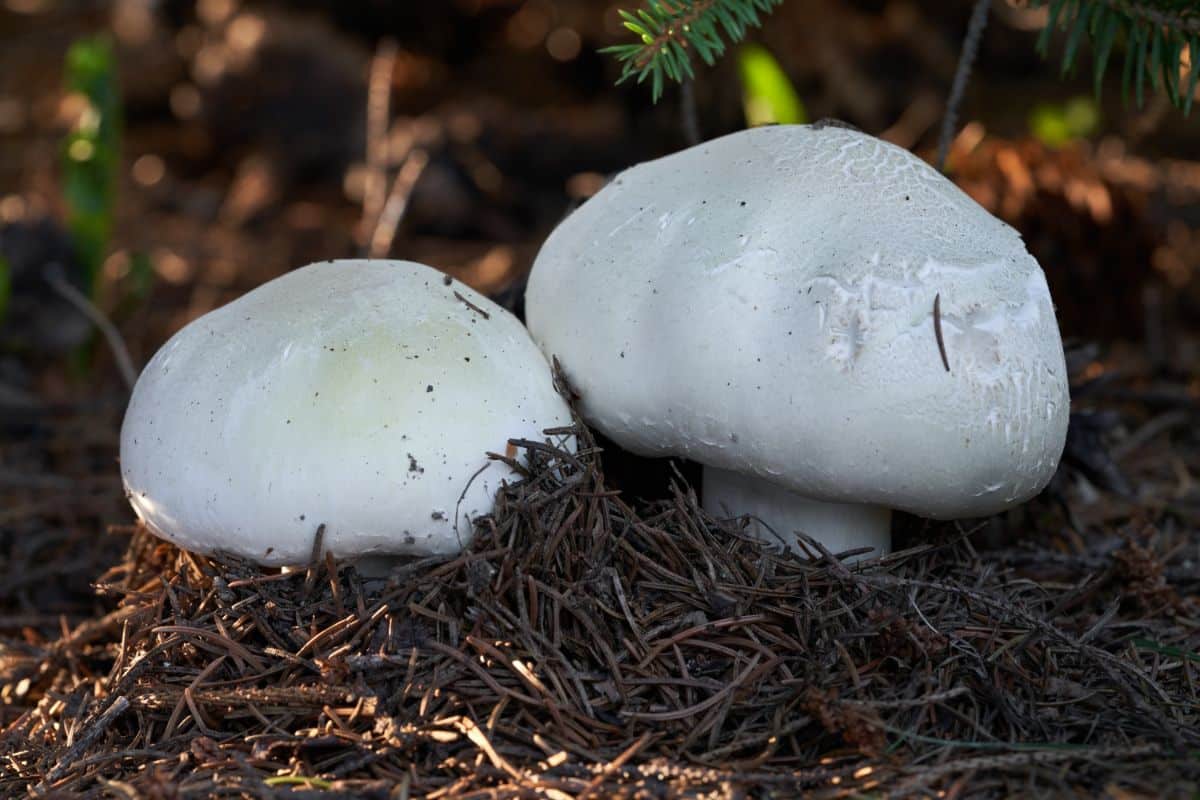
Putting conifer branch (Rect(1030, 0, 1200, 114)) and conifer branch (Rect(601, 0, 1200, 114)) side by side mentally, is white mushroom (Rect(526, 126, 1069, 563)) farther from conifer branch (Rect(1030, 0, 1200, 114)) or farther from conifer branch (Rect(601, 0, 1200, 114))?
conifer branch (Rect(1030, 0, 1200, 114))

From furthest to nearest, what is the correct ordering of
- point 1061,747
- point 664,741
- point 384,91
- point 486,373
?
point 384,91, point 486,373, point 664,741, point 1061,747

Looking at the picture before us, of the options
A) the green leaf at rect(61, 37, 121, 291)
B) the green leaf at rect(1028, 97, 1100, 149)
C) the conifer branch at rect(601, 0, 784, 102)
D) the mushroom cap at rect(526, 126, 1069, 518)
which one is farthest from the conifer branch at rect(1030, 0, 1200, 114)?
the green leaf at rect(61, 37, 121, 291)

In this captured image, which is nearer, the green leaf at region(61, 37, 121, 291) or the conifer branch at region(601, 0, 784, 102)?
the conifer branch at region(601, 0, 784, 102)

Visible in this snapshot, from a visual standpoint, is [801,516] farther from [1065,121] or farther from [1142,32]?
[1065,121]

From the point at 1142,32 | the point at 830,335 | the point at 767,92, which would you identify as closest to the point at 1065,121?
the point at 767,92

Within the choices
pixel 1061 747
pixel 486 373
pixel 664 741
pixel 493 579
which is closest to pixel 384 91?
pixel 486 373

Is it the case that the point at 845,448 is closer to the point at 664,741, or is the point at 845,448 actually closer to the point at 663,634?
the point at 663,634

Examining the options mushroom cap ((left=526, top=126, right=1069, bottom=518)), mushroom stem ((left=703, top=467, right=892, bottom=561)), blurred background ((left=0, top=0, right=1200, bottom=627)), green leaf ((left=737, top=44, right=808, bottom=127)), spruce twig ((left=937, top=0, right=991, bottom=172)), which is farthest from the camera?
blurred background ((left=0, top=0, right=1200, bottom=627))
